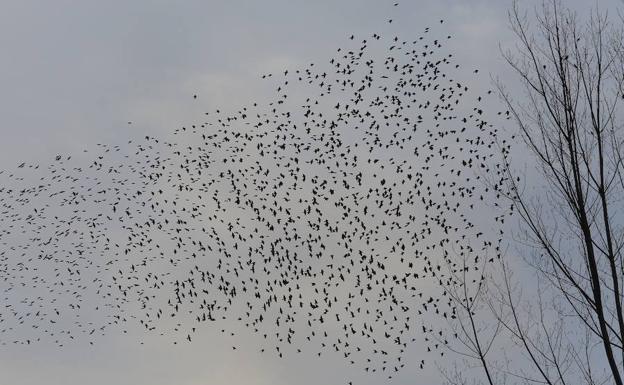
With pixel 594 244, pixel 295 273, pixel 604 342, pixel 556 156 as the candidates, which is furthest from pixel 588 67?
pixel 295 273

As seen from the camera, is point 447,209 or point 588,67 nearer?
point 588,67

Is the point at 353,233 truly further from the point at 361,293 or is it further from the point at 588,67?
the point at 588,67

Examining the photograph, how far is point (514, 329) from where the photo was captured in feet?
34.9

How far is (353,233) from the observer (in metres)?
21.4

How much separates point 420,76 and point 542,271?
501 inches

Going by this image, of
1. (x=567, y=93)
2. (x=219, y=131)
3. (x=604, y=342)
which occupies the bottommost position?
(x=604, y=342)

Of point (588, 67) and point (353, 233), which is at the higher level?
point (353, 233)

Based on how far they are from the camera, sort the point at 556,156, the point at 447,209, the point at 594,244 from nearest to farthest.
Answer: the point at 594,244
the point at 556,156
the point at 447,209

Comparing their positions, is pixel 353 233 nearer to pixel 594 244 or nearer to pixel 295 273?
pixel 295 273

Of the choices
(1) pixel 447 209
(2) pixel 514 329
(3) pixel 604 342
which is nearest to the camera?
(3) pixel 604 342

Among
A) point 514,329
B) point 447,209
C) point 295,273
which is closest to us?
point 514,329

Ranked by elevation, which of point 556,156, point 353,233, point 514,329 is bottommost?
point 514,329

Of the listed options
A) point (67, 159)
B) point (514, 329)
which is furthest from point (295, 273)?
point (514, 329)

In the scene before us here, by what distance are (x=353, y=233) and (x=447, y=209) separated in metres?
2.81
